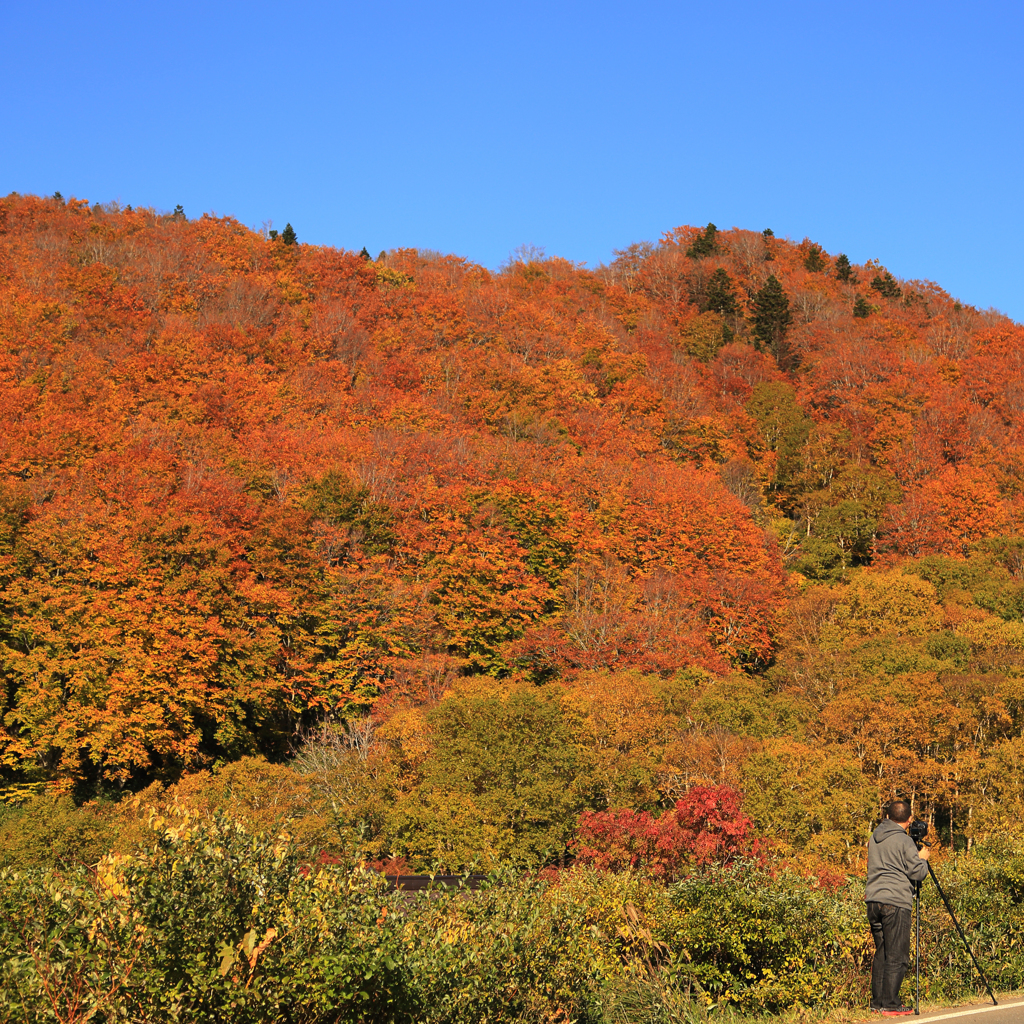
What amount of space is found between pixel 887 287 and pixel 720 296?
18323 mm

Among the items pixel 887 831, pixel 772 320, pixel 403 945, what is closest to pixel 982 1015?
pixel 887 831

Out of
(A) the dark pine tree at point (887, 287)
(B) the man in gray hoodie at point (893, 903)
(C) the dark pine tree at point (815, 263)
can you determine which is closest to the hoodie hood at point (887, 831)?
(B) the man in gray hoodie at point (893, 903)

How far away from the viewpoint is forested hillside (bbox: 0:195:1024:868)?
3188cm

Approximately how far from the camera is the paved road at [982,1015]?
7.69 metres

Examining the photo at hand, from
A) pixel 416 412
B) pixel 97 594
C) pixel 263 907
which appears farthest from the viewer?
pixel 416 412

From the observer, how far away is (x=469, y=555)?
4709cm

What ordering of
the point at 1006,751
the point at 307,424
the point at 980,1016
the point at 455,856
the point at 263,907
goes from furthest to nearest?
1. the point at 307,424
2. the point at 1006,751
3. the point at 455,856
4. the point at 980,1016
5. the point at 263,907

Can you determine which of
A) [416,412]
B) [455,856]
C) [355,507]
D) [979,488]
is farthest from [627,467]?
[455,856]

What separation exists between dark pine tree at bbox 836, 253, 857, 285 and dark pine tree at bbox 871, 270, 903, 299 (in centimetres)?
223

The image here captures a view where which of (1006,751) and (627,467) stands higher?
(627,467)

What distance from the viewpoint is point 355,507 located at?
4784 centimetres

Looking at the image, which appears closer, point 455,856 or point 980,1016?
point 980,1016

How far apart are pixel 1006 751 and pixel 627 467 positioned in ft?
92.5

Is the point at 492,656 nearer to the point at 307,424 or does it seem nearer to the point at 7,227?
the point at 307,424
